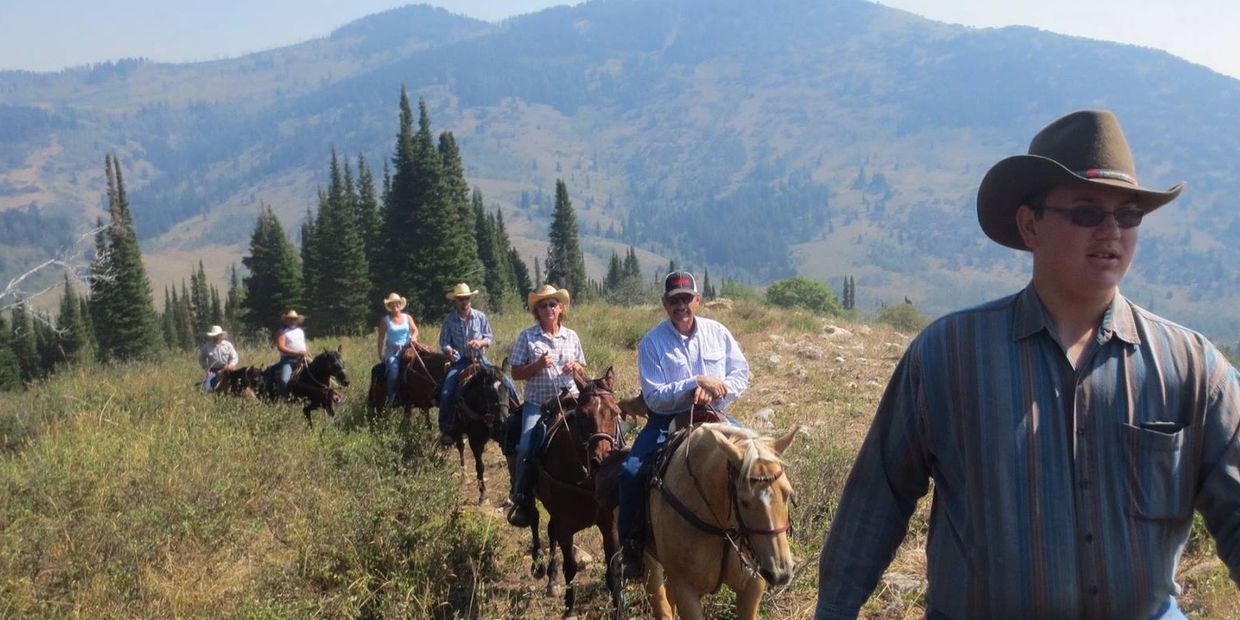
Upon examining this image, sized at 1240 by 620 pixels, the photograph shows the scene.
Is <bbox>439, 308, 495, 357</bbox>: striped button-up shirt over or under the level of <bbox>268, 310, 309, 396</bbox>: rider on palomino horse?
over

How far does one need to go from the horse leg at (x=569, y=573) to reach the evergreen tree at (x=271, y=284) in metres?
56.0

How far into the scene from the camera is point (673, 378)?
5941 millimetres

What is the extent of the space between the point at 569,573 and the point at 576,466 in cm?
94

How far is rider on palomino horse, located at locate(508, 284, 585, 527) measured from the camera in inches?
296

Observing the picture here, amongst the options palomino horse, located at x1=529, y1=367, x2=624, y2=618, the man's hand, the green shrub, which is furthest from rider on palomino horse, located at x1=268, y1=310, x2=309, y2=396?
the green shrub

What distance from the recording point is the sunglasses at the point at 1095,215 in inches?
81.6

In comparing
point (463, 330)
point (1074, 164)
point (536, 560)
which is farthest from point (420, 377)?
point (1074, 164)

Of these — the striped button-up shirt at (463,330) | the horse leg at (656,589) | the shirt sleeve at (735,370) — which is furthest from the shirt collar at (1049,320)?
the striped button-up shirt at (463,330)

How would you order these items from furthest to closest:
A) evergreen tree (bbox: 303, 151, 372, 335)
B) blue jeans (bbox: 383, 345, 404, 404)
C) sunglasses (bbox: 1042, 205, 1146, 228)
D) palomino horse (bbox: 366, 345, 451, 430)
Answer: evergreen tree (bbox: 303, 151, 372, 335)
blue jeans (bbox: 383, 345, 404, 404)
palomino horse (bbox: 366, 345, 451, 430)
sunglasses (bbox: 1042, 205, 1146, 228)

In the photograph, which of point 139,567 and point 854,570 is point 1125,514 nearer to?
point 854,570

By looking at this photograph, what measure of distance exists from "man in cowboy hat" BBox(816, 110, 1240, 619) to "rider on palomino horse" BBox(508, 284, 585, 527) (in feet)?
18.1

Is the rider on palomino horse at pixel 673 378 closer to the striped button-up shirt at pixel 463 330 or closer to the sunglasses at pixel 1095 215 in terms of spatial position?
the sunglasses at pixel 1095 215

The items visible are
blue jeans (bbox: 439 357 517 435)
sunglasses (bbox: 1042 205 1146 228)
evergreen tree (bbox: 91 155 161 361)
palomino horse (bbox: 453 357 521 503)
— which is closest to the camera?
sunglasses (bbox: 1042 205 1146 228)

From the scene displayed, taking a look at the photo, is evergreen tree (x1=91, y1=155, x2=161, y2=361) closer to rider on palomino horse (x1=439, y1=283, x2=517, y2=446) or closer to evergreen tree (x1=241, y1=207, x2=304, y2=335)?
evergreen tree (x1=241, y1=207, x2=304, y2=335)
